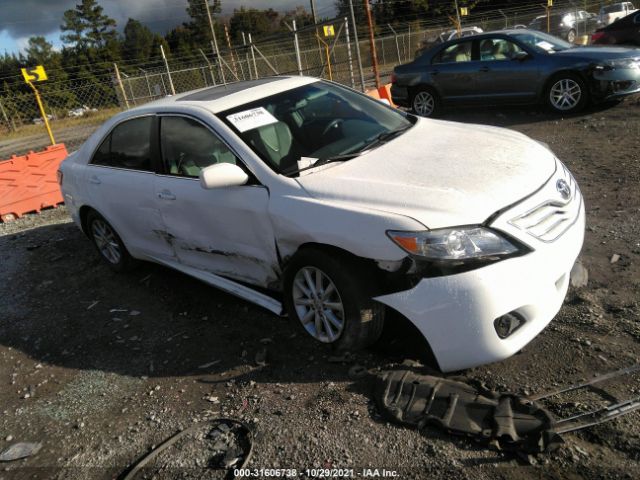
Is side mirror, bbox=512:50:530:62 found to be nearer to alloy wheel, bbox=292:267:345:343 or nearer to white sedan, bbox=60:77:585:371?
white sedan, bbox=60:77:585:371

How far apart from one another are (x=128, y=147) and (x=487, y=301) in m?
3.44

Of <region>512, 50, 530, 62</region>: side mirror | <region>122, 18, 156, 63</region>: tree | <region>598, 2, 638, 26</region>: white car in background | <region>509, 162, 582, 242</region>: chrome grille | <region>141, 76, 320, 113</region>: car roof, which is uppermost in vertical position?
<region>122, 18, 156, 63</region>: tree

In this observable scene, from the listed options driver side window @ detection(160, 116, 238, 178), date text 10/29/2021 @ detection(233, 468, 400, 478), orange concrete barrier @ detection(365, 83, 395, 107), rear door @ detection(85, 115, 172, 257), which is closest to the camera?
date text 10/29/2021 @ detection(233, 468, 400, 478)

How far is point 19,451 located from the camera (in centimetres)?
315

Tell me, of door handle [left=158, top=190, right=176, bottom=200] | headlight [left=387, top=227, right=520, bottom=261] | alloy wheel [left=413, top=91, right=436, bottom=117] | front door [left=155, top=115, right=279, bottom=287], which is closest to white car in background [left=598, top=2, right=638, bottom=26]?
alloy wheel [left=413, top=91, right=436, bottom=117]

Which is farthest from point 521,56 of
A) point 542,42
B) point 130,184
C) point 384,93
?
point 130,184

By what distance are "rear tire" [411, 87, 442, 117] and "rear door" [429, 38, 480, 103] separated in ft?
0.57

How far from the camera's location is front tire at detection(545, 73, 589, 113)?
859 centimetres

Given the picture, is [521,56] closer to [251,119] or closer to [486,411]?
[251,119]

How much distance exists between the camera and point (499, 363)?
10.2ft

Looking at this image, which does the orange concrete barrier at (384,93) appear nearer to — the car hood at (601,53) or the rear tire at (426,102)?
the rear tire at (426,102)

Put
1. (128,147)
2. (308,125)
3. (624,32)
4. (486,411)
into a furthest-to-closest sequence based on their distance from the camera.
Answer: (624,32), (128,147), (308,125), (486,411)

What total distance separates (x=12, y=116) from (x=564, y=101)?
26.7m

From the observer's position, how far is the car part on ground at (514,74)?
8320 mm
